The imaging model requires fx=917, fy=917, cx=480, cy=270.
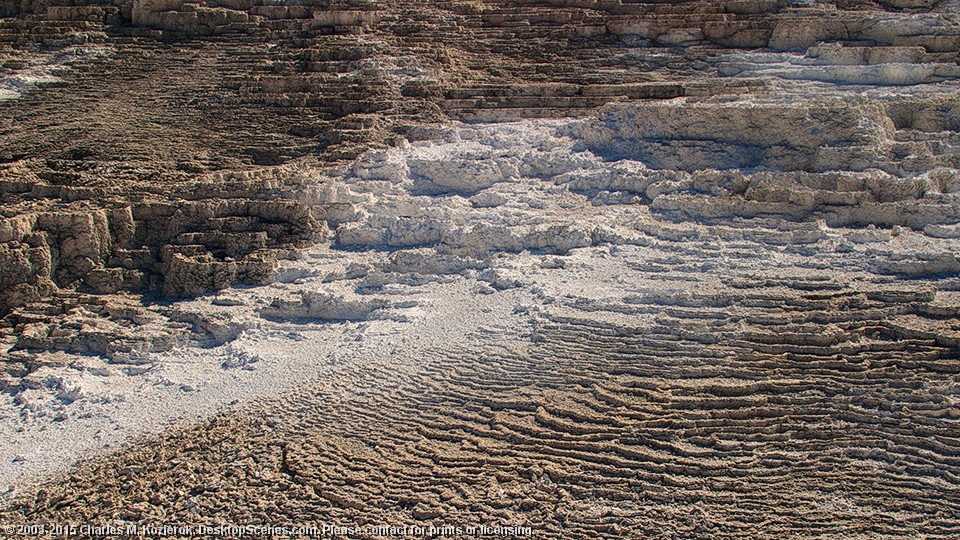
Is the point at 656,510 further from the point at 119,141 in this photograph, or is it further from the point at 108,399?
the point at 119,141

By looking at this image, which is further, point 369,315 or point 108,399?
point 369,315

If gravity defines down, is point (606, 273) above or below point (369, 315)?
above

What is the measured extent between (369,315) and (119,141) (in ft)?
12.2

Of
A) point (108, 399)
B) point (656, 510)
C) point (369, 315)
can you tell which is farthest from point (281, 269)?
point (656, 510)

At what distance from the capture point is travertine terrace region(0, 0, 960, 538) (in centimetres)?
529

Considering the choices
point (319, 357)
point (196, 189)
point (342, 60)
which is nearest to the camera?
point (319, 357)

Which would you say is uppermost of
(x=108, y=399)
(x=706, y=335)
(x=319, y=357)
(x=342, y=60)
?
(x=342, y=60)

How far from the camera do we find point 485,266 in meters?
7.25

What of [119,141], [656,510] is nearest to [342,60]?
[119,141]

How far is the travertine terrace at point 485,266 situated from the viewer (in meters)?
5.29

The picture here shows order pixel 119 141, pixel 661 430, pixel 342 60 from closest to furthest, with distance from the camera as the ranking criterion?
pixel 661 430 < pixel 119 141 < pixel 342 60

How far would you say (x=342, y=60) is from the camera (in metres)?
9.94

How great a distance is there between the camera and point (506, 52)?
33.1ft

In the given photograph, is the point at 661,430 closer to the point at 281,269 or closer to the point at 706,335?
the point at 706,335
